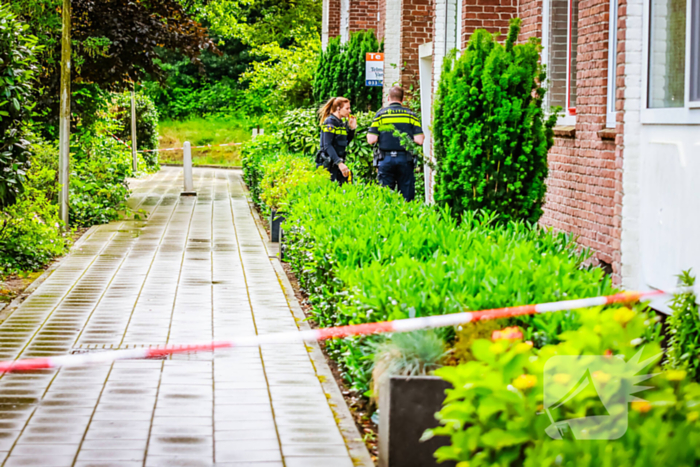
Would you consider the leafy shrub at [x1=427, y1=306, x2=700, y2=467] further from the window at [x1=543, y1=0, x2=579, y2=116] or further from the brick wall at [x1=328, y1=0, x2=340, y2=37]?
the brick wall at [x1=328, y1=0, x2=340, y2=37]

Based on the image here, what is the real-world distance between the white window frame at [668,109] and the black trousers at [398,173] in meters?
4.37

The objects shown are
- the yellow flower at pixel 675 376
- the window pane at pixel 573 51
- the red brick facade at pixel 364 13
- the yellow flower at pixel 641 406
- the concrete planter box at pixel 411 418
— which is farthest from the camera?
the red brick facade at pixel 364 13

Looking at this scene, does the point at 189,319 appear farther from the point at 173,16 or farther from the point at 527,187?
the point at 173,16

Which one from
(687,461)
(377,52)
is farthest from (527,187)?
(377,52)

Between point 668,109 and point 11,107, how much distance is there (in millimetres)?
5459

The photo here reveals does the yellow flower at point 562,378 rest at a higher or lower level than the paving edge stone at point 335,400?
higher

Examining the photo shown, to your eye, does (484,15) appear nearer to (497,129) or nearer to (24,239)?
(497,129)

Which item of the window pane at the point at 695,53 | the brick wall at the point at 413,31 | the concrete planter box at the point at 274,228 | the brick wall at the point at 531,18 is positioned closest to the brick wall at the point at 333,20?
the brick wall at the point at 413,31

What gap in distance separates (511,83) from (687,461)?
4.97m

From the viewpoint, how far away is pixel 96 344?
5938 millimetres

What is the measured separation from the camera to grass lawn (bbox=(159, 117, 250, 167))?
118ft

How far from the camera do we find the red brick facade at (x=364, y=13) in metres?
19.8

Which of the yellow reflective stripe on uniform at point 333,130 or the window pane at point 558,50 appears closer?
the window pane at point 558,50

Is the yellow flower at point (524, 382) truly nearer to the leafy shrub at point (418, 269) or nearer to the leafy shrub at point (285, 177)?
the leafy shrub at point (418, 269)
